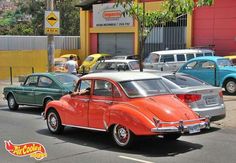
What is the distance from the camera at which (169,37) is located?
A: 31.8 metres

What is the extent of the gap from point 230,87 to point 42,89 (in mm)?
7908

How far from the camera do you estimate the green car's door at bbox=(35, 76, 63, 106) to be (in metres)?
15.0

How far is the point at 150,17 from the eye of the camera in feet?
54.3

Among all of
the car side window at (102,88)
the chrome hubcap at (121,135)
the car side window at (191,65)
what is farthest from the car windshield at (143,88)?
the car side window at (191,65)

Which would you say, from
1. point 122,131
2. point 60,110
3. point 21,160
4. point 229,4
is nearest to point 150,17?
point 60,110

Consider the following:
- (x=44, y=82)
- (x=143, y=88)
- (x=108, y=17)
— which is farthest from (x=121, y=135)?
(x=108, y=17)

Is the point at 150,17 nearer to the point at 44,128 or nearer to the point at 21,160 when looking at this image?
the point at 44,128

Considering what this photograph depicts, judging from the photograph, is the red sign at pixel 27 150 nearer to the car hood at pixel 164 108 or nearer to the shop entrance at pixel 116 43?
the car hood at pixel 164 108

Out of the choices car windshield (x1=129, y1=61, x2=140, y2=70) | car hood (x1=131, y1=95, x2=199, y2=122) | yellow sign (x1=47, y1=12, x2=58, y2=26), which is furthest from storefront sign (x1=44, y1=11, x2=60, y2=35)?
car hood (x1=131, y1=95, x2=199, y2=122)

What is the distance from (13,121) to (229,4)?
18319 mm

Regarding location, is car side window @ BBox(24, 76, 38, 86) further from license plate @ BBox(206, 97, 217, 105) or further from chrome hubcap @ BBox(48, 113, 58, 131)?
license plate @ BBox(206, 97, 217, 105)

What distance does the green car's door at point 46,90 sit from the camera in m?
15.0

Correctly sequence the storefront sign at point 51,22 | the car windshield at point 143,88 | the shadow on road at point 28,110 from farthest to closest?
the storefront sign at point 51,22, the shadow on road at point 28,110, the car windshield at point 143,88

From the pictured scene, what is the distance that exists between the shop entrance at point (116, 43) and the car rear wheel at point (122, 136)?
2493 cm
